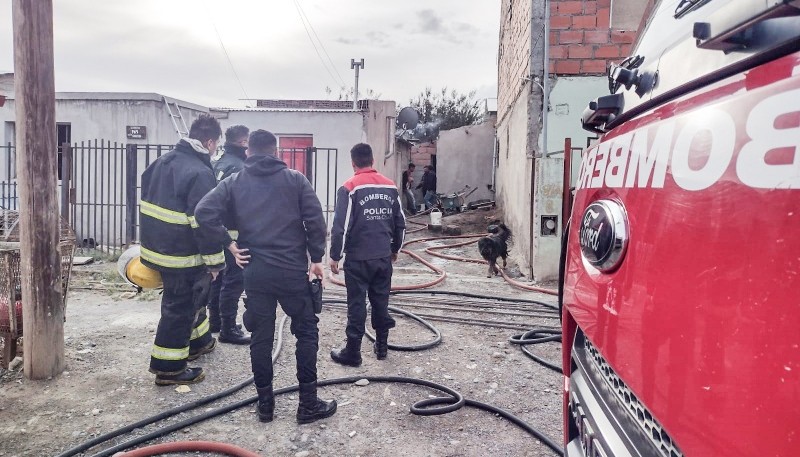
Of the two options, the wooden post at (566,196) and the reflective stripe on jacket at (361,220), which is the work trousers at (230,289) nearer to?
the reflective stripe on jacket at (361,220)

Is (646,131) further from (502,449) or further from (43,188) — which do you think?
(43,188)

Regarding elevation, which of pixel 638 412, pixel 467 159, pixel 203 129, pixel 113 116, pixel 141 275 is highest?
pixel 113 116

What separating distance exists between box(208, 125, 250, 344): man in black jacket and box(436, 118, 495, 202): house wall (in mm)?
15547

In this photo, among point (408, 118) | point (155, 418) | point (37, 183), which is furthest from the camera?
point (408, 118)

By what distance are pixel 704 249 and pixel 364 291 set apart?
3714 millimetres

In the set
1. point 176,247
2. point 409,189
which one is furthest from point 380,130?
point 176,247

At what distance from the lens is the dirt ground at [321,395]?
3197 mm

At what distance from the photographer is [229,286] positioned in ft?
16.2

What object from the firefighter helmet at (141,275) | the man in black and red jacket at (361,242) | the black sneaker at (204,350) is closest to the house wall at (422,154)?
the man in black and red jacket at (361,242)

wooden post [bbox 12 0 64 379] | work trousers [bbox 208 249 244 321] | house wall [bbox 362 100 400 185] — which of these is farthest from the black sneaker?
house wall [bbox 362 100 400 185]

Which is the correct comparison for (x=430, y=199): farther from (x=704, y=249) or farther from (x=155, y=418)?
(x=704, y=249)

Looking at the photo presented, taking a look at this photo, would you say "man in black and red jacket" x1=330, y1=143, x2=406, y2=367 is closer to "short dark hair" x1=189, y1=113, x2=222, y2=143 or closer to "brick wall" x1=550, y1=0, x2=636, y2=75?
"short dark hair" x1=189, y1=113, x2=222, y2=143

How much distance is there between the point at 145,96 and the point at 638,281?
12.4m

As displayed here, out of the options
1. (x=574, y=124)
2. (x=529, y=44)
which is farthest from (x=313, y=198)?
(x=529, y=44)
